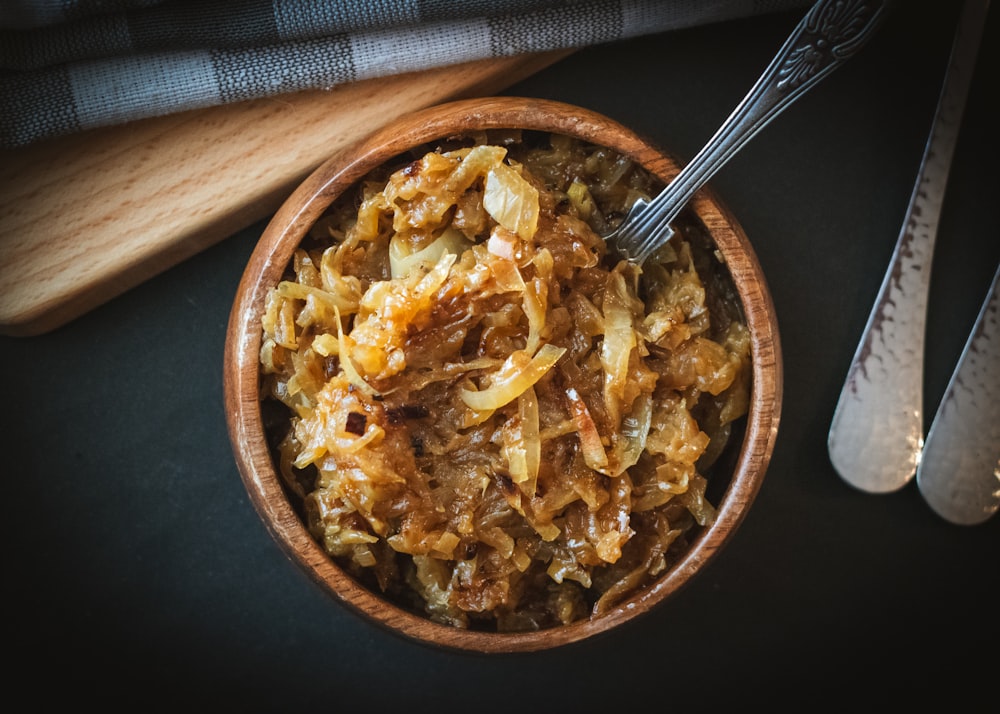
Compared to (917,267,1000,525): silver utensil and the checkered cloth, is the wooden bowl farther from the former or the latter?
(917,267,1000,525): silver utensil

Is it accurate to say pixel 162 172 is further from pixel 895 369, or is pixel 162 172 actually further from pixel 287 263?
pixel 895 369

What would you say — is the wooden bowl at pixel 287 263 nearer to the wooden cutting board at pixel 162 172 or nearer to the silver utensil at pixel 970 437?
Answer: the wooden cutting board at pixel 162 172

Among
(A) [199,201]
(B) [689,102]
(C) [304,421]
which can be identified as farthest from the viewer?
(B) [689,102]

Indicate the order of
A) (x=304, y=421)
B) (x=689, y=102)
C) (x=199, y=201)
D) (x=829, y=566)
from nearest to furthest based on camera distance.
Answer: (x=304, y=421) < (x=199, y=201) < (x=689, y=102) < (x=829, y=566)

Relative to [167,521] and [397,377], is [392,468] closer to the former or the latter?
[397,377]

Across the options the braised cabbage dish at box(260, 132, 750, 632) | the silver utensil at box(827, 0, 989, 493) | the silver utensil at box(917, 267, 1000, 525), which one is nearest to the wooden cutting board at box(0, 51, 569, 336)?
the braised cabbage dish at box(260, 132, 750, 632)

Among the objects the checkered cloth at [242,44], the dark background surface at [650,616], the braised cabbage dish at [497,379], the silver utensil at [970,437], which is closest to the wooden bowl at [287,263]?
the braised cabbage dish at [497,379]

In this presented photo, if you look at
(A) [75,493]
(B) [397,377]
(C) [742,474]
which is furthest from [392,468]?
(A) [75,493]

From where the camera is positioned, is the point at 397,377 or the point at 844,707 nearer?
the point at 397,377
